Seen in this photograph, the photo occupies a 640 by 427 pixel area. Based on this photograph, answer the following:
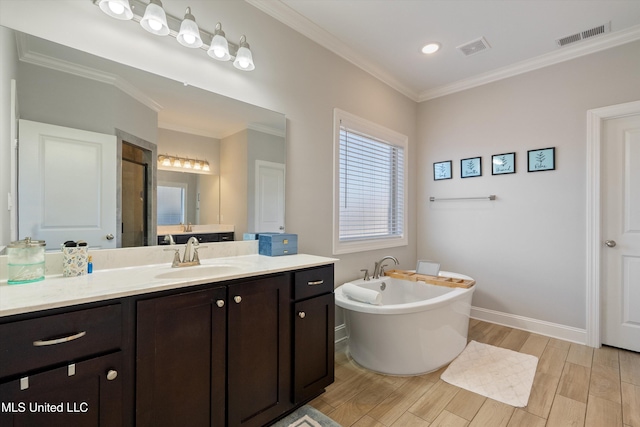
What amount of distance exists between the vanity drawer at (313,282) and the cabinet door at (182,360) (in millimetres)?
481

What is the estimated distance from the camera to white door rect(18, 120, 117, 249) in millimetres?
1318

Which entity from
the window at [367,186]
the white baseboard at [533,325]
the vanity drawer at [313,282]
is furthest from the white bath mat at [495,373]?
the window at [367,186]

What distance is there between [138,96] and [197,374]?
151 centimetres

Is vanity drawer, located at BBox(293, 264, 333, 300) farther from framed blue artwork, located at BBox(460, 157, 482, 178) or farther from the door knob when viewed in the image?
framed blue artwork, located at BBox(460, 157, 482, 178)

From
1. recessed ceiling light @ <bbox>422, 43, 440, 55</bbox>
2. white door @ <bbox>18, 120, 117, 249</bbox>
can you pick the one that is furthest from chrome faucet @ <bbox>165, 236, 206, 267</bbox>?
recessed ceiling light @ <bbox>422, 43, 440, 55</bbox>

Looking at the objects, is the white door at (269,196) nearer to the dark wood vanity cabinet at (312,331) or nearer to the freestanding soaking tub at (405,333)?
the dark wood vanity cabinet at (312,331)

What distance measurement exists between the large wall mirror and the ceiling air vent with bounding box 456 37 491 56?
1.87 metres

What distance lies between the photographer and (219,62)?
76.6 inches

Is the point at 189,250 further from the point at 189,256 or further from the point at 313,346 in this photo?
the point at 313,346

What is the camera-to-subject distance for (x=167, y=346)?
3.99 feet

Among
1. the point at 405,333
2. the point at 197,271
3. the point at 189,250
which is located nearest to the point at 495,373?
the point at 405,333

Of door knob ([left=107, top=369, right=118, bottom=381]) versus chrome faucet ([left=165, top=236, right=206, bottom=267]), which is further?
chrome faucet ([left=165, top=236, right=206, bottom=267])

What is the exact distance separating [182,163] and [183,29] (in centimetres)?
76

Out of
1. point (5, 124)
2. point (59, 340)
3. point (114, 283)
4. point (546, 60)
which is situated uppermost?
point (546, 60)
